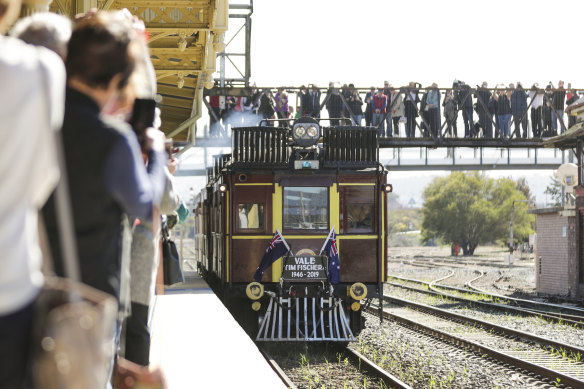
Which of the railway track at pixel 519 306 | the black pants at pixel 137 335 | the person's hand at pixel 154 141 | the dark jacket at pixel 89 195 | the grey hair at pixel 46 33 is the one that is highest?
the grey hair at pixel 46 33

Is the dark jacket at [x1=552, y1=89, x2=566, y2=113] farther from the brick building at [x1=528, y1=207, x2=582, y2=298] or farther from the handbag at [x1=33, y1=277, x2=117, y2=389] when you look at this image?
the handbag at [x1=33, y1=277, x2=117, y2=389]

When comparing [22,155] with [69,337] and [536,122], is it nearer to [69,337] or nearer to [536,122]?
[69,337]

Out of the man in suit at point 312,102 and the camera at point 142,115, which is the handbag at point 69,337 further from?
the man in suit at point 312,102

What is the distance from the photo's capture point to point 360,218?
1298cm

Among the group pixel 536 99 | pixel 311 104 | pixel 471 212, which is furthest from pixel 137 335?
pixel 471 212

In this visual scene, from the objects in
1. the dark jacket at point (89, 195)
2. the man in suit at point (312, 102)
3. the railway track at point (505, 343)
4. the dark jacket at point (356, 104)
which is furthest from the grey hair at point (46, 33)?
the dark jacket at point (356, 104)

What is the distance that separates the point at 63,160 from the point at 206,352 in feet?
17.5

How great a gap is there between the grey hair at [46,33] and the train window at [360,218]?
10.4m

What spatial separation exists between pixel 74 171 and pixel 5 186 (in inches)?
13.9

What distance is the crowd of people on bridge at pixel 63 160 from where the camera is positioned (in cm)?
204

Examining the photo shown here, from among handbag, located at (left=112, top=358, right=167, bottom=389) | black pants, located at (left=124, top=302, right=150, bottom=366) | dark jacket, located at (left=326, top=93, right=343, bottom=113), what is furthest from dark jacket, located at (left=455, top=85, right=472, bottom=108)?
handbag, located at (left=112, top=358, right=167, bottom=389)

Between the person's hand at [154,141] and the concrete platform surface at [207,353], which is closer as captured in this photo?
the person's hand at [154,141]

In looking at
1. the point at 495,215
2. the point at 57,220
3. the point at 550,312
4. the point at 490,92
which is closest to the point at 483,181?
the point at 495,215

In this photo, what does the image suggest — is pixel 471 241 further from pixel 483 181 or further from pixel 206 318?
pixel 206 318
